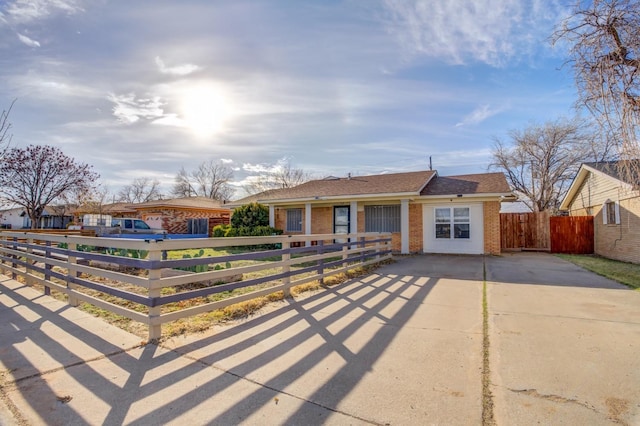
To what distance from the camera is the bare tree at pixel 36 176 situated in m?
16.0

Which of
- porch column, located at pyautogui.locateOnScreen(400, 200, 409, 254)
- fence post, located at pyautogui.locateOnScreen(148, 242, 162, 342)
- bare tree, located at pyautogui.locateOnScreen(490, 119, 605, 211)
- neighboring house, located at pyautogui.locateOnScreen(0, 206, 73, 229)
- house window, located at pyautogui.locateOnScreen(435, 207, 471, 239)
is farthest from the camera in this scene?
neighboring house, located at pyautogui.locateOnScreen(0, 206, 73, 229)

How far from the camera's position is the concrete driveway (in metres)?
2.37

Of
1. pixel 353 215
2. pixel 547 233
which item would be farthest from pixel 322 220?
pixel 547 233

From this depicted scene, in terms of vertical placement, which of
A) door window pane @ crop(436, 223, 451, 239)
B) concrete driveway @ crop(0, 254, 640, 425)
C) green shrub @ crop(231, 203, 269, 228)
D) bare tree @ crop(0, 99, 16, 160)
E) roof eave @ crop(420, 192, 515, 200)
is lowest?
concrete driveway @ crop(0, 254, 640, 425)

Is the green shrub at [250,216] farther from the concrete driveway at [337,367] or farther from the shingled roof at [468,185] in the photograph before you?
the concrete driveway at [337,367]

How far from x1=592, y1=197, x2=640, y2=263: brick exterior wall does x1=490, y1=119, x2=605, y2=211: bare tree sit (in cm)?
1161

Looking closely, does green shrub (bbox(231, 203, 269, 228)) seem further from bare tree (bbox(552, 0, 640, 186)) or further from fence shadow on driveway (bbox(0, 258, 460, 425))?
bare tree (bbox(552, 0, 640, 186))

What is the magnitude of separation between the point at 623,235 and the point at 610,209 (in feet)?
5.43

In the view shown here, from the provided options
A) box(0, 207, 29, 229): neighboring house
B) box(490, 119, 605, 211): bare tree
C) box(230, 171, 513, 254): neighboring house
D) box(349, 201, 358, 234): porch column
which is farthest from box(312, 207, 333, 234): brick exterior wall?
box(0, 207, 29, 229): neighboring house

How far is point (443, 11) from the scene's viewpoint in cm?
757

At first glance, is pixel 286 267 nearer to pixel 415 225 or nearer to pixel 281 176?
pixel 415 225

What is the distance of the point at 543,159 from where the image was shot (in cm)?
2456

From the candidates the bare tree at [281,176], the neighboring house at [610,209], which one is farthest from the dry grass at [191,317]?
the bare tree at [281,176]

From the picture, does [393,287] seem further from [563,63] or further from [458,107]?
[458,107]
